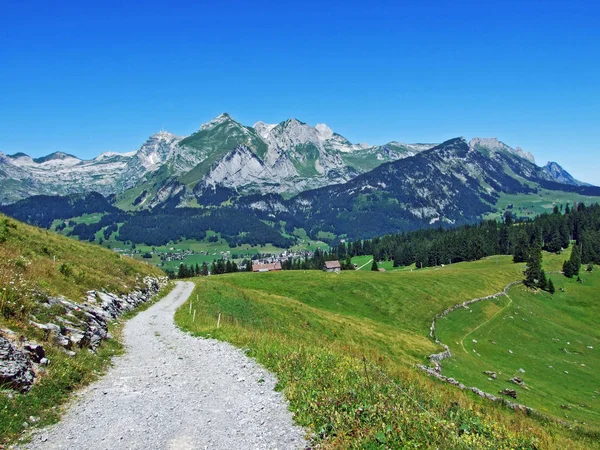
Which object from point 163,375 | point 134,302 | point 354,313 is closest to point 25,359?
point 163,375

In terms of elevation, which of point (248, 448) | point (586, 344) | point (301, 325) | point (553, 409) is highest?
point (248, 448)

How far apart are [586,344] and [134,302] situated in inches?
3391

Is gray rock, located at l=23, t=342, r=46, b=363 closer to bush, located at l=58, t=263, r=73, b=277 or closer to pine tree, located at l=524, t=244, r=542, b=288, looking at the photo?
bush, located at l=58, t=263, r=73, b=277

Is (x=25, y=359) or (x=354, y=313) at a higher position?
(x=25, y=359)

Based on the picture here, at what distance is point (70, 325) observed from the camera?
20.5 m

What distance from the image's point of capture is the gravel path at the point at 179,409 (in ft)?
39.4

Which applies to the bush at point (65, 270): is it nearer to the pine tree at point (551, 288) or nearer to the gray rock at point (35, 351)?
the gray rock at point (35, 351)

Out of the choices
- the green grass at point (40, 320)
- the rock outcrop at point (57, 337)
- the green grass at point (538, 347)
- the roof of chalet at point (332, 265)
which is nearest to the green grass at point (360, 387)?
the rock outcrop at point (57, 337)

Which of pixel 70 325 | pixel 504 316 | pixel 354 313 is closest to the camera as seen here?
pixel 70 325

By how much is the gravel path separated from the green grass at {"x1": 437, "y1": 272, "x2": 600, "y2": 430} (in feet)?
112

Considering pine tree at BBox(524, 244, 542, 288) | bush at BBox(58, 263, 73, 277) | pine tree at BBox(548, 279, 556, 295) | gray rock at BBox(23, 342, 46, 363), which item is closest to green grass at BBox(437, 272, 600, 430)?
→ pine tree at BBox(548, 279, 556, 295)

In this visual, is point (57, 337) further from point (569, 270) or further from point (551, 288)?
point (569, 270)

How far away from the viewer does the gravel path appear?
12016 mm

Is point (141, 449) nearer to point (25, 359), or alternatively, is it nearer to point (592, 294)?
point (25, 359)
